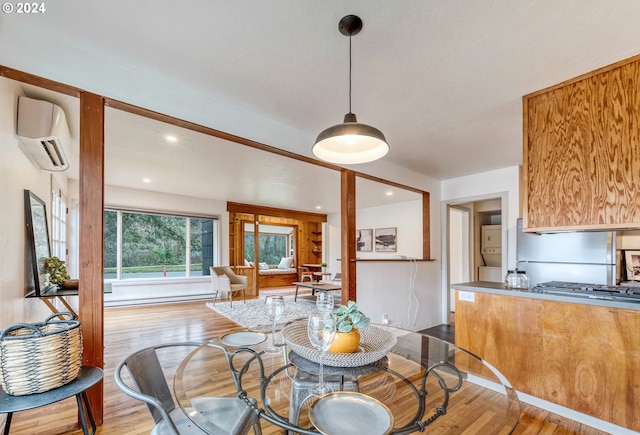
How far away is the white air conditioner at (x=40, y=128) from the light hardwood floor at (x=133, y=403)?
2.04 m

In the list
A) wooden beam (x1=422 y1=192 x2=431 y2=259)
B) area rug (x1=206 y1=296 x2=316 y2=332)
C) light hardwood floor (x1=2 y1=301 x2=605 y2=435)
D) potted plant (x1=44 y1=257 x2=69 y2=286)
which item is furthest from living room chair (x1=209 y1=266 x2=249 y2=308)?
wooden beam (x1=422 y1=192 x2=431 y2=259)

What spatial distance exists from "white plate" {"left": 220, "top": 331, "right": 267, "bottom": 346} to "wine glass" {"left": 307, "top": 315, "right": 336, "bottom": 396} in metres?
0.64

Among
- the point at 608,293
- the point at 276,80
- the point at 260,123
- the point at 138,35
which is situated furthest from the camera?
the point at 260,123

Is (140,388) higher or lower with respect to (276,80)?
lower

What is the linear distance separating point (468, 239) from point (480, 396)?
15.3 feet

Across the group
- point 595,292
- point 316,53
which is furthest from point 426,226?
point 316,53

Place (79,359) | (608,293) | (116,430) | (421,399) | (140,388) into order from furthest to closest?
(608,293)
(116,430)
(79,359)
(421,399)
(140,388)

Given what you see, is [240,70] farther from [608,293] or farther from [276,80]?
[608,293]

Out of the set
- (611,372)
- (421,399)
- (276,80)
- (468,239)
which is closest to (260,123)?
(276,80)

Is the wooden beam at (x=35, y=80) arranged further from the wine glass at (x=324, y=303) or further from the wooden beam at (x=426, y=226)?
the wooden beam at (x=426, y=226)

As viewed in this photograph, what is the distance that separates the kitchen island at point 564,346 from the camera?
184cm

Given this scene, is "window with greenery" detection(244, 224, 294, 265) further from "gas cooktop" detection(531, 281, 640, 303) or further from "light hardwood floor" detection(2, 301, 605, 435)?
"gas cooktop" detection(531, 281, 640, 303)

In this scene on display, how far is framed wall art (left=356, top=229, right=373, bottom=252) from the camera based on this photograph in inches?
304

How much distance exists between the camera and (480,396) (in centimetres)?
139
